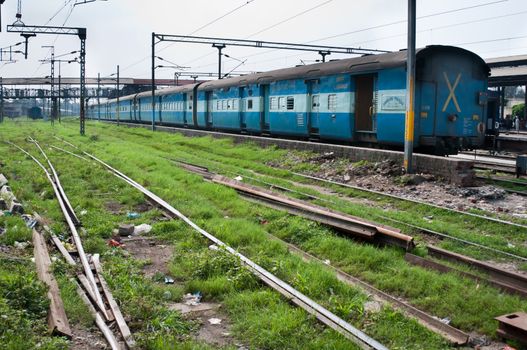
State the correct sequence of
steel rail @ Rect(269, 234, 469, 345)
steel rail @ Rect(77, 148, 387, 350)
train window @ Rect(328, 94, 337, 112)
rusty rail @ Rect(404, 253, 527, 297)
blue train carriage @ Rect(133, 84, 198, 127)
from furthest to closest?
blue train carriage @ Rect(133, 84, 198, 127), train window @ Rect(328, 94, 337, 112), rusty rail @ Rect(404, 253, 527, 297), steel rail @ Rect(269, 234, 469, 345), steel rail @ Rect(77, 148, 387, 350)

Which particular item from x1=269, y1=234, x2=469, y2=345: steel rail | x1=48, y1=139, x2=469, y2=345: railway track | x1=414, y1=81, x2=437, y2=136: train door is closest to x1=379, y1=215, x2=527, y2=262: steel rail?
x1=48, y1=139, x2=469, y2=345: railway track

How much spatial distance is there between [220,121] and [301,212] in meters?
21.2

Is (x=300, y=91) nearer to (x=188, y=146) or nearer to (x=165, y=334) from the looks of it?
(x=188, y=146)

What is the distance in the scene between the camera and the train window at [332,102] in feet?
61.7

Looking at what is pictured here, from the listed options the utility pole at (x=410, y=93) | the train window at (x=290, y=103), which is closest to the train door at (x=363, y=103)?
the utility pole at (x=410, y=93)

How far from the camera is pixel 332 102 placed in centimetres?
1900

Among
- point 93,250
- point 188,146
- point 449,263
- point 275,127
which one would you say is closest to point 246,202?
point 93,250

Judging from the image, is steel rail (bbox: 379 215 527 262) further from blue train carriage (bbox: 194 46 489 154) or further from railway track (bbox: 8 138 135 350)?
blue train carriage (bbox: 194 46 489 154)

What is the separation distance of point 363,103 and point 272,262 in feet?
41.5

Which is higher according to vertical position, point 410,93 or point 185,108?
point 185,108

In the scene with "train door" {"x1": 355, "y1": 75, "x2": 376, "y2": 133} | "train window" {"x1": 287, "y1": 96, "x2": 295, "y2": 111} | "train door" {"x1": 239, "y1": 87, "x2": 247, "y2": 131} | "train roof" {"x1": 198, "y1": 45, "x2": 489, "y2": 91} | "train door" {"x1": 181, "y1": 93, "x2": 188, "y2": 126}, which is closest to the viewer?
"train roof" {"x1": 198, "y1": 45, "x2": 489, "y2": 91}

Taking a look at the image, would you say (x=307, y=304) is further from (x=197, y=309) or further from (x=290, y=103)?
(x=290, y=103)

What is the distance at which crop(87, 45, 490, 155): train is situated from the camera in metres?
15.5

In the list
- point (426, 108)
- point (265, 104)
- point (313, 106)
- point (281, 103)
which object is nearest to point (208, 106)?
point (265, 104)
